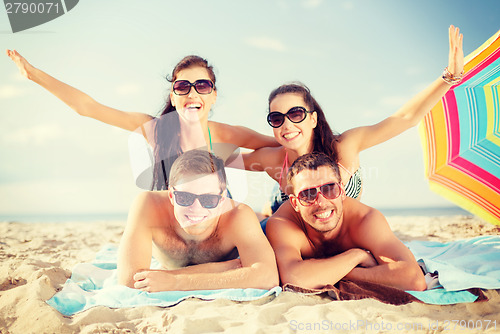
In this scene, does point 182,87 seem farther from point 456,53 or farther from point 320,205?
point 456,53

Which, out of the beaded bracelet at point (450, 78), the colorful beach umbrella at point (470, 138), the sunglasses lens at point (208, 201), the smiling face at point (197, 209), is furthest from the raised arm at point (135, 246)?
the colorful beach umbrella at point (470, 138)

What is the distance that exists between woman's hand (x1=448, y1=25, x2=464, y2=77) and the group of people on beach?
1 cm

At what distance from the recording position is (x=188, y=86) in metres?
4.46

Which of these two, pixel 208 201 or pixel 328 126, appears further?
pixel 328 126

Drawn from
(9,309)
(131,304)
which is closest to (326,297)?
(131,304)

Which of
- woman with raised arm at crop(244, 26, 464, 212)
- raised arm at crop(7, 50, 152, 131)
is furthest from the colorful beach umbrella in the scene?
raised arm at crop(7, 50, 152, 131)

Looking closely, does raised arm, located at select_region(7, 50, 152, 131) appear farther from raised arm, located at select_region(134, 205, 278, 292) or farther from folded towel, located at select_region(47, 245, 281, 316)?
raised arm, located at select_region(134, 205, 278, 292)

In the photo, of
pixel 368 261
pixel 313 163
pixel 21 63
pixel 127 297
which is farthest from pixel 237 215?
pixel 21 63

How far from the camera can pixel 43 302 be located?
2.94m

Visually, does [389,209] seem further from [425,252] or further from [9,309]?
[9,309]

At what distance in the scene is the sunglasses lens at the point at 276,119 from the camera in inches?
167

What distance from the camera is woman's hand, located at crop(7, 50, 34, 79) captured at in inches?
160

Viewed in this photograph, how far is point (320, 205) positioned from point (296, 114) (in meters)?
1.20

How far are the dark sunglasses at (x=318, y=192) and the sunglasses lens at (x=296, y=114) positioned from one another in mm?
1007
